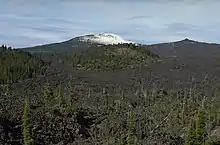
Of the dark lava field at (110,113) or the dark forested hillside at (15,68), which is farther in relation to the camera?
the dark forested hillside at (15,68)

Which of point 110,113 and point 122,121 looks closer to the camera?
point 122,121

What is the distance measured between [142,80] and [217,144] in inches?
3755

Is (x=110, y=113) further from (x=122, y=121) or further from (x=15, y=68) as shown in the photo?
(x=15, y=68)

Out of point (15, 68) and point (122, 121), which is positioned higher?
point (15, 68)

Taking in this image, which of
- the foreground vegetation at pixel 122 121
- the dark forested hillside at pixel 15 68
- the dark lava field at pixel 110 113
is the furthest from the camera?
the dark forested hillside at pixel 15 68

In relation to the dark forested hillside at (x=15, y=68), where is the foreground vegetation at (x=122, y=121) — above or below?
→ below

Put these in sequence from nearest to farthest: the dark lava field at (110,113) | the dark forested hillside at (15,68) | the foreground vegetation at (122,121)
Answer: the foreground vegetation at (122,121) → the dark lava field at (110,113) → the dark forested hillside at (15,68)

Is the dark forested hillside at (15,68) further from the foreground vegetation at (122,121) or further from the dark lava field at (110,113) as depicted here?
the foreground vegetation at (122,121)

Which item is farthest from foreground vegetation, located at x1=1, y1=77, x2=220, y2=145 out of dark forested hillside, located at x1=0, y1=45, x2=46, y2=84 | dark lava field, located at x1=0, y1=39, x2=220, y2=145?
dark forested hillside, located at x1=0, y1=45, x2=46, y2=84

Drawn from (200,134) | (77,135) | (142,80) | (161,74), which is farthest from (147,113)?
(161,74)

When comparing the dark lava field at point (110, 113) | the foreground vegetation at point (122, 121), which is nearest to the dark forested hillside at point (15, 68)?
the dark lava field at point (110, 113)

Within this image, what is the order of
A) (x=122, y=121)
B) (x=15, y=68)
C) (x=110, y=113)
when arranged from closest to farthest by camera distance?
(x=122, y=121) → (x=110, y=113) → (x=15, y=68)

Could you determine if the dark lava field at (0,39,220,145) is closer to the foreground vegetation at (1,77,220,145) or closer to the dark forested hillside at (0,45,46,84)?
the foreground vegetation at (1,77,220,145)

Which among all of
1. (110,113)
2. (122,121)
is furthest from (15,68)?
(122,121)
